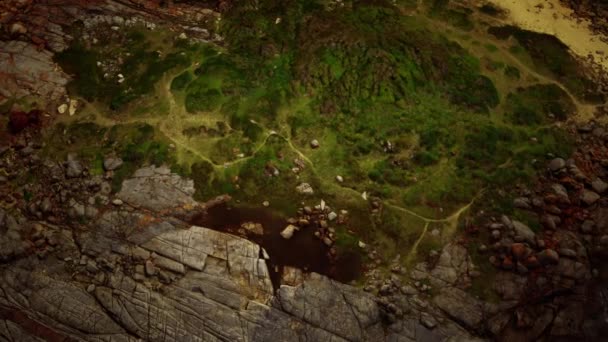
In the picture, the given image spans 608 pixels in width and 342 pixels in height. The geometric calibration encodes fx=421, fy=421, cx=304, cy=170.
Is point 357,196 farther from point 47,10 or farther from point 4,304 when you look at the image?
point 47,10

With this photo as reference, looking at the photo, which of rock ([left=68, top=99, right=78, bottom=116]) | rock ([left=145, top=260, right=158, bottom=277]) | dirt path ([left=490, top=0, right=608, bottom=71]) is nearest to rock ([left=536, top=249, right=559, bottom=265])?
dirt path ([left=490, top=0, right=608, bottom=71])

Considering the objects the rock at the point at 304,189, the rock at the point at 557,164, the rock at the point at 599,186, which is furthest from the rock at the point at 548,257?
the rock at the point at 304,189

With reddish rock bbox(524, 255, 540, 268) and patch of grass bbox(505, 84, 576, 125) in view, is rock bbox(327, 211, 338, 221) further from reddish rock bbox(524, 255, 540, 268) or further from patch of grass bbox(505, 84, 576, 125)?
patch of grass bbox(505, 84, 576, 125)

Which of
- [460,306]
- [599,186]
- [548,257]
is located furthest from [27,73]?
[599,186]

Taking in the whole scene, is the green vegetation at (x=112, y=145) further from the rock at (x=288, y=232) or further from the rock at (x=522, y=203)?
the rock at (x=522, y=203)

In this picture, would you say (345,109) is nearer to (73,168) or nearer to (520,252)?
(520,252)

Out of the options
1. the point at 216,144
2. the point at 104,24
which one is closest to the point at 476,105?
the point at 216,144
